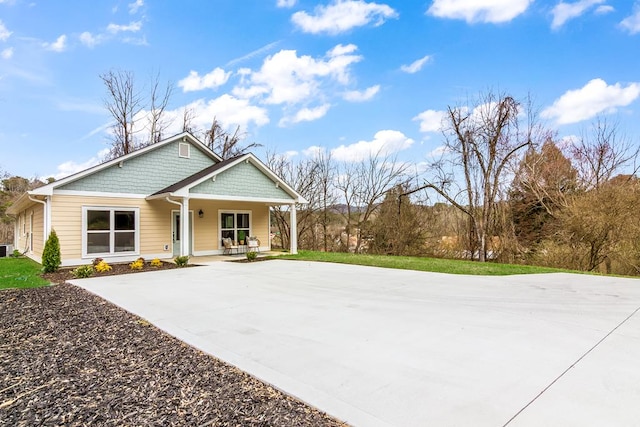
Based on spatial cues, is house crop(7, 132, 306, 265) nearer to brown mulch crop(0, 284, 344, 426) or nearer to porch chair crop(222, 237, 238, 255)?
porch chair crop(222, 237, 238, 255)

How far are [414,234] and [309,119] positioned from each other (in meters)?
9.30

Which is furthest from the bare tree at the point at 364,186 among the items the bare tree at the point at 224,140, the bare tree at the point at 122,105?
the bare tree at the point at 122,105

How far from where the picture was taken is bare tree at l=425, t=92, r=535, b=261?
15.4 metres

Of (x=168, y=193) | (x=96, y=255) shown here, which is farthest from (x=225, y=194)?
(x=96, y=255)

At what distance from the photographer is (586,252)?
42.7 feet

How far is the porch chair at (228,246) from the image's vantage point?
47.6ft

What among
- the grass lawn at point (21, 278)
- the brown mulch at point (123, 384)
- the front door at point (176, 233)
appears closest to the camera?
the brown mulch at point (123, 384)

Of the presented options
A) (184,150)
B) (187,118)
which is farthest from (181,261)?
(187,118)

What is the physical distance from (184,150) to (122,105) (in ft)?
41.1

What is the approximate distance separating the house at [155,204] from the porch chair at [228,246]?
0.63 feet

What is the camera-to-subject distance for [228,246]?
14.5 metres

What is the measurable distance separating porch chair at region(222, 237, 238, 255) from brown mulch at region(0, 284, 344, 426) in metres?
9.63

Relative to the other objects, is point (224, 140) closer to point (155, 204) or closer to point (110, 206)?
point (155, 204)

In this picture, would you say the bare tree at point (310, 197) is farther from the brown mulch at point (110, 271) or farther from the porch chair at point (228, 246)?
the brown mulch at point (110, 271)
